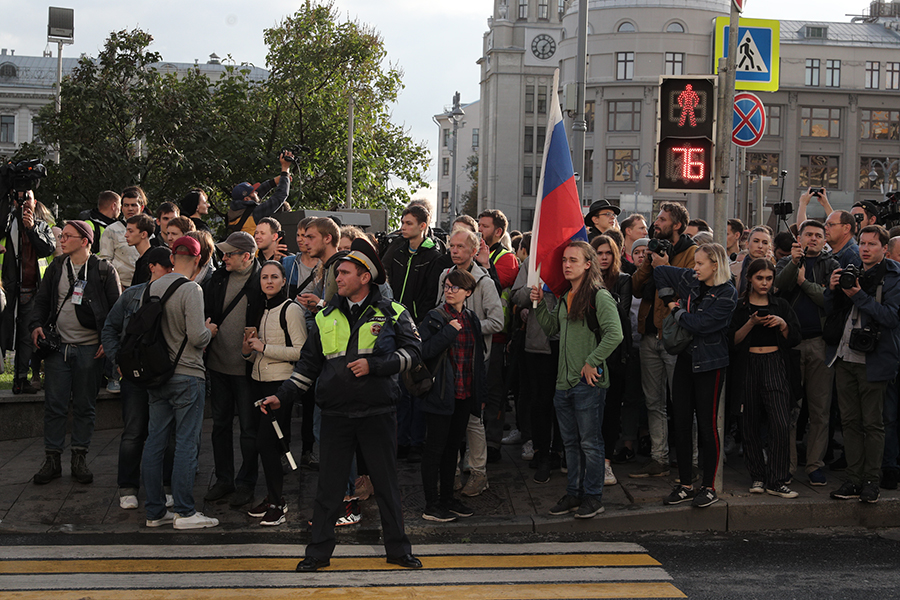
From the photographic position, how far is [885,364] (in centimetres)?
702

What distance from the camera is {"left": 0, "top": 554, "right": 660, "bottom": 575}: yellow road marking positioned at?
18.0 feet

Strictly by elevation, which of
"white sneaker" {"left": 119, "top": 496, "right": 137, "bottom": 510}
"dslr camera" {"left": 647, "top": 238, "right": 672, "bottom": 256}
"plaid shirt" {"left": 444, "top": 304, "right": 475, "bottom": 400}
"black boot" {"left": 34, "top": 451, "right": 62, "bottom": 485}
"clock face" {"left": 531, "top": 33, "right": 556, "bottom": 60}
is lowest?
"white sneaker" {"left": 119, "top": 496, "right": 137, "bottom": 510}

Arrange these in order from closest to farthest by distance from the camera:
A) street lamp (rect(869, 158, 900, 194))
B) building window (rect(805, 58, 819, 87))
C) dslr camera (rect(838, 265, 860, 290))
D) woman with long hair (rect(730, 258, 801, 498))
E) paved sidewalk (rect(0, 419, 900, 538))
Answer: paved sidewalk (rect(0, 419, 900, 538)) < dslr camera (rect(838, 265, 860, 290)) < woman with long hair (rect(730, 258, 801, 498)) < street lamp (rect(869, 158, 900, 194)) < building window (rect(805, 58, 819, 87))

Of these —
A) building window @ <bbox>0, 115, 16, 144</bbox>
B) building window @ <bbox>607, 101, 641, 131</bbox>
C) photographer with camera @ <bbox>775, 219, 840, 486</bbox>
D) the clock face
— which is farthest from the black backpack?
the clock face

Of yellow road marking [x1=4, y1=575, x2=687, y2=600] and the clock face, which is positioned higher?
the clock face

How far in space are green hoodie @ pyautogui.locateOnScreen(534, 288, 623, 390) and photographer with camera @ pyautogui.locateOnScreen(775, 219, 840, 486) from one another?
1.96m

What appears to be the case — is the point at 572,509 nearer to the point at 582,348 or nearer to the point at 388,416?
the point at 582,348

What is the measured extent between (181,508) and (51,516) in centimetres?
104

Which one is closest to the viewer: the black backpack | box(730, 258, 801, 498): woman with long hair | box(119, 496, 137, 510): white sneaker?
the black backpack

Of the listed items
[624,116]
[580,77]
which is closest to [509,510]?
[580,77]

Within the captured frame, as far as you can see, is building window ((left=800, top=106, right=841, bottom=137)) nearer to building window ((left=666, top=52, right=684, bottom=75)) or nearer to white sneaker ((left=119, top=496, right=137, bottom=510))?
building window ((left=666, top=52, right=684, bottom=75))

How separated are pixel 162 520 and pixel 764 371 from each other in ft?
15.6

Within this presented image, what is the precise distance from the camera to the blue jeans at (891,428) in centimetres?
732

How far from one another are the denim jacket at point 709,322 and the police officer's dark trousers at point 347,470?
2575mm
